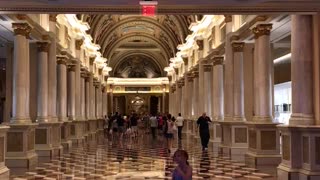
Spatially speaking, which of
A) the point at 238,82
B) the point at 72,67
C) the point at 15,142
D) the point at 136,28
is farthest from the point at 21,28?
the point at 136,28

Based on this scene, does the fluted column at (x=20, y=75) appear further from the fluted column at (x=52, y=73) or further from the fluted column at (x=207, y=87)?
the fluted column at (x=207, y=87)

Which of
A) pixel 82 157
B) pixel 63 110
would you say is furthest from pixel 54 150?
pixel 63 110

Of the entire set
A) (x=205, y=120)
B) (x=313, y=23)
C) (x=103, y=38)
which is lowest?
(x=205, y=120)

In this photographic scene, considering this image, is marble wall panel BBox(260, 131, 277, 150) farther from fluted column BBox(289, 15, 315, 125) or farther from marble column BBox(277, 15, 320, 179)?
fluted column BBox(289, 15, 315, 125)

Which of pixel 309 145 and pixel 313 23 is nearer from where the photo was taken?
pixel 309 145

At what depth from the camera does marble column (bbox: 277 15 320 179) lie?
10.0 meters

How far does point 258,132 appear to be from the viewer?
45.3 ft

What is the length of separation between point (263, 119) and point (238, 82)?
3431mm

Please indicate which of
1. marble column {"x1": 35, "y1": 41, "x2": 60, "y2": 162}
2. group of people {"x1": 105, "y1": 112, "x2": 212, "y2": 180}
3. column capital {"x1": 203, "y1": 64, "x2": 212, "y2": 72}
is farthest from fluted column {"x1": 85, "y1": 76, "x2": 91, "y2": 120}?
marble column {"x1": 35, "y1": 41, "x2": 60, "y2": 162}

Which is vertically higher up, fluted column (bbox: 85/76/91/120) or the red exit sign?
the red exit sign

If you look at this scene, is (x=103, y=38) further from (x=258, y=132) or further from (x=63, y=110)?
(x=258, y=132)

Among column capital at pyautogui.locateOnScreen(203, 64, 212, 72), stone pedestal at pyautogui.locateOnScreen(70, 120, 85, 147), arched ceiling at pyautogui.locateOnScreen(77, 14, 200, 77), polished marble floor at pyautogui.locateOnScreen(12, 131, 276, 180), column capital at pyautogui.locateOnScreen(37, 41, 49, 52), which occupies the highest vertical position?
arched ceiling at pyautogui.locateOnScreen(77, 14, 200, 77)

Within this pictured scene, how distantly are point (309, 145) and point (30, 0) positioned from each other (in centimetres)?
620

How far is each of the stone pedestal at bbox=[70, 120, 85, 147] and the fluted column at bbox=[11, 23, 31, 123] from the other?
893 cm
